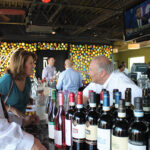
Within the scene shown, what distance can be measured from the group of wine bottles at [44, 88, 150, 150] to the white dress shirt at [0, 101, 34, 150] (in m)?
0.23

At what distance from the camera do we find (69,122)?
107 centimetres

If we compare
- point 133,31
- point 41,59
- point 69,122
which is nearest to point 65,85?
point 133,31

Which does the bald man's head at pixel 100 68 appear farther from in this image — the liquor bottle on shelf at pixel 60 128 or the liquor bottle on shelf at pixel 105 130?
the liquor bottle on shelf at pixel 105 130

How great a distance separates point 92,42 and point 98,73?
28.6ft

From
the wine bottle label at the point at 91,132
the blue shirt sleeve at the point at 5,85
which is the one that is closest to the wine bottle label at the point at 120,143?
the wine bottle label at the point at 91,132

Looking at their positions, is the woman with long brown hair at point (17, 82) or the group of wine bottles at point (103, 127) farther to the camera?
the woman with long brown hair at point (17, 82)

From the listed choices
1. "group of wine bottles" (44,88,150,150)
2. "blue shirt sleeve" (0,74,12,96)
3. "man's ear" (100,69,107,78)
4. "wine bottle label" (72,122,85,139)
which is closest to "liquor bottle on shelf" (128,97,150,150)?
"group of wine bottles" (44,88,150,150)

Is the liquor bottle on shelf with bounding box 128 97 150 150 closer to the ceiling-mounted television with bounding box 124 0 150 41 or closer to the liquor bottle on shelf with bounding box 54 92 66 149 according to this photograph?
the liquor bottle on shelf with bounding box 54 92 66 149

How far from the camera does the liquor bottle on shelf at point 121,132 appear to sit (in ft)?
2.72

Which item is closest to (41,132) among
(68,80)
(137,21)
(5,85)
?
(5,85)

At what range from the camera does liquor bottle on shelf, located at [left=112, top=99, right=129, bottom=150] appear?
83 cm

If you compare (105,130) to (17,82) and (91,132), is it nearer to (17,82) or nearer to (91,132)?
(91,132)

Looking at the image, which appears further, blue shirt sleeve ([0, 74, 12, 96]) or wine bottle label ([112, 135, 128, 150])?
blue shirt sleeve ([0, 74, 12, 96])

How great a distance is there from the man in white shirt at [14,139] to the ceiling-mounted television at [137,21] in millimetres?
3130
